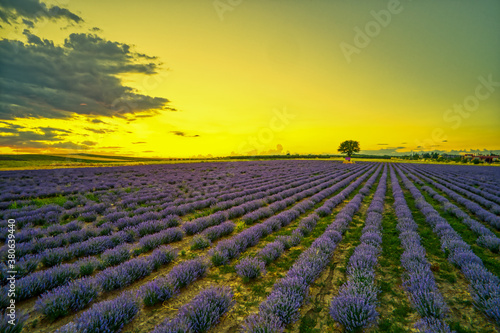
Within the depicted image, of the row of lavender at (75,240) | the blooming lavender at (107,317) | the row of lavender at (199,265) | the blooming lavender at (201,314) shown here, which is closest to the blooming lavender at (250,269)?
the row of lavender at (199,265)

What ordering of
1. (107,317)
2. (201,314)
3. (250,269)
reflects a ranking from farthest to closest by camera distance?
(250,269) → (201,314) → (107,317)

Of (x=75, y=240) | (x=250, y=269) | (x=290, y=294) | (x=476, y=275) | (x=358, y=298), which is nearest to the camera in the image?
(x=358, y=298)

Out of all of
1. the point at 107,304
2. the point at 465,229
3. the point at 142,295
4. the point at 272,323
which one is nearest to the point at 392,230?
the point at 465,229

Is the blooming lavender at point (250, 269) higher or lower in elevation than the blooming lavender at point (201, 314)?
lower

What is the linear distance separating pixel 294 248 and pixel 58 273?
18.2 feet

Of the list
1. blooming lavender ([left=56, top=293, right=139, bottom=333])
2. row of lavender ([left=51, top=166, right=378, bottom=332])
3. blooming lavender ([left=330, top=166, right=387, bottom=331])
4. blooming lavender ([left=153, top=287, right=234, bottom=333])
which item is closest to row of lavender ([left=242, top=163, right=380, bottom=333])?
blooming lavender ([left=153, top=287, right=234, bottom=333])

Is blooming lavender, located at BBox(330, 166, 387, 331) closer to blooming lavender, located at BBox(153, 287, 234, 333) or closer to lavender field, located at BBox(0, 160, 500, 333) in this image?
lavender field, located at BBox(0, 160, 500, 333)

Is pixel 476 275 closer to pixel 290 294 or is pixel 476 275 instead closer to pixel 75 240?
pixel 290 294

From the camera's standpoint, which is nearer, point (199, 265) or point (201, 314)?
point (201, 314)

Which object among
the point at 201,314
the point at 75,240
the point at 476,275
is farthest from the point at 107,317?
the point at 476,275

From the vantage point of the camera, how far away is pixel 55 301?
10.1ft

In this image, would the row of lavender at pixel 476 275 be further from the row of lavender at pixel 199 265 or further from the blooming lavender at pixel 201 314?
the row of lavender at pixel 199 265

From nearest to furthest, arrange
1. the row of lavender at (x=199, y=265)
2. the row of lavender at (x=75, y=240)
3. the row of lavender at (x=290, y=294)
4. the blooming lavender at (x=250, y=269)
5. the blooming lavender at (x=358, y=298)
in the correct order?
the row of lavender at (x=290, y=294) → the blooming lavender at (x=358, y=298) → the row of lavender at (x=199, y=265) → the blooming lavender at (x=250, y=269) → the row of lavender at (x=75, y=240)

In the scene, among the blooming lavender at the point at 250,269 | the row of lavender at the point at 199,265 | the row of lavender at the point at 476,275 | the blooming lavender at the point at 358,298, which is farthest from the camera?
the blooming lavender at the point at 250,269
